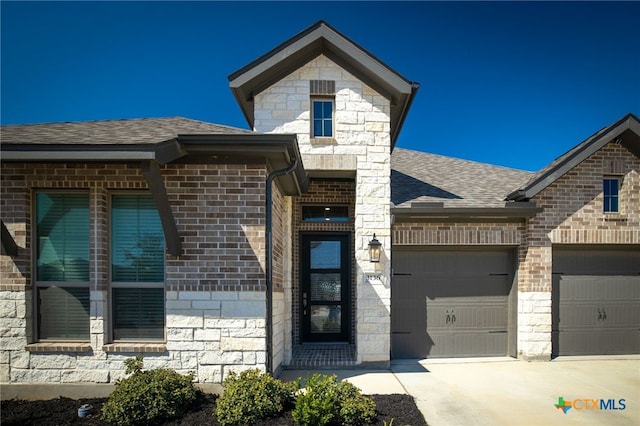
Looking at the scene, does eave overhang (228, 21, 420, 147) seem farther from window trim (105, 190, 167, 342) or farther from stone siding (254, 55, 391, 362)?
window trim (105, 190, 167, 342)

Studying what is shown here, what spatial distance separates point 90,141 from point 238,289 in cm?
269

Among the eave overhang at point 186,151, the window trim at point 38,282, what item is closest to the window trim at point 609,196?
the eave overhang at point 186,151

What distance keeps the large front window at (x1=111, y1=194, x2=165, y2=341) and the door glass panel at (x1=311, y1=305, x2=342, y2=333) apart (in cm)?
416

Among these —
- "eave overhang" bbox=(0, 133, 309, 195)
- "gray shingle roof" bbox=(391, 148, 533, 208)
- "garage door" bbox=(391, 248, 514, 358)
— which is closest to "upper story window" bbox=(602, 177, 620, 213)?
"gray shingle roof" bbox=(391, 148, 533, 208)

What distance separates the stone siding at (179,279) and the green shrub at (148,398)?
1.76 feet

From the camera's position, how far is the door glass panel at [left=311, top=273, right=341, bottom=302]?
8.91 metres

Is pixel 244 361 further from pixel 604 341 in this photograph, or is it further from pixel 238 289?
pixel 604 341

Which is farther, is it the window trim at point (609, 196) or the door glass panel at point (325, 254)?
the door glass panel at point (325, 254)

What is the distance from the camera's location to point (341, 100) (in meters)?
7.36

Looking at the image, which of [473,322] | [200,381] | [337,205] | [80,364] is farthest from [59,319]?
[473,322]

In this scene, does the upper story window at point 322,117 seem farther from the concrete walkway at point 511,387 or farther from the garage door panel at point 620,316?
the garage door panel at point 620,316

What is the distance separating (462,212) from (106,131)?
21.1 feet

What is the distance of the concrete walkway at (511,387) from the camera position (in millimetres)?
4910

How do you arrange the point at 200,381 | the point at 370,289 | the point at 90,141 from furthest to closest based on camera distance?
1. the point at 370,289
2. the point at 200,381
3. the point at 90,141
